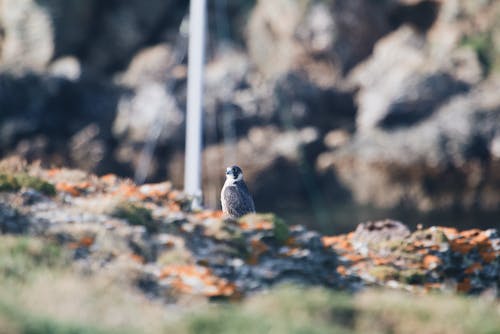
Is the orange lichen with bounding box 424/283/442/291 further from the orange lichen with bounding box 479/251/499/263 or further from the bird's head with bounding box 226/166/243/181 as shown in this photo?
the bird's head with bounding box 226/166/243/181

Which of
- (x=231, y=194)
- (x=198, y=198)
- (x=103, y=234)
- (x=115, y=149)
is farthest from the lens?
(x=115, y=149)

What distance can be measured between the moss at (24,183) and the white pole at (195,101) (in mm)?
4900

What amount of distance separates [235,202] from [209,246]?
6.16ft

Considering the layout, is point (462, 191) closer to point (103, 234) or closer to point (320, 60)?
point (320, 60)

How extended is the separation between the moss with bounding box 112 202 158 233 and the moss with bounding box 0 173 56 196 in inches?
42.1

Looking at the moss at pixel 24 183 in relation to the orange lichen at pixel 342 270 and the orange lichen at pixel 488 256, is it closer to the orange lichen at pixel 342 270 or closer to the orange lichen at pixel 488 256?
the orange lichen at pixel 342 270

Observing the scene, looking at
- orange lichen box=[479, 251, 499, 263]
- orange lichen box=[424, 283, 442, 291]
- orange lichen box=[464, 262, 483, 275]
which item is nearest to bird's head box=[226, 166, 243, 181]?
orange lichen box=[424, 283, 442, 291]

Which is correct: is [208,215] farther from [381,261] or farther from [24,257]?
A: [24,257]

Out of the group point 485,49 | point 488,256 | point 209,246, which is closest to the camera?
point 209,246

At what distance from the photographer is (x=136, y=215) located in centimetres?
848

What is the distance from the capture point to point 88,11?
36531 mm

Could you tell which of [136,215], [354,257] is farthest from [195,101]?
[354,257]

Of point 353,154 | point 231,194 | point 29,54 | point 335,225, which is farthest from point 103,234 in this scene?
point 29,54

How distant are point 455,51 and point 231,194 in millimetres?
27069
